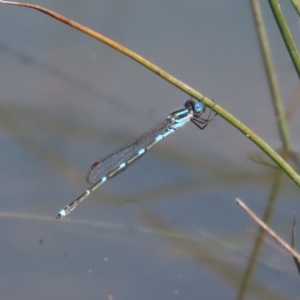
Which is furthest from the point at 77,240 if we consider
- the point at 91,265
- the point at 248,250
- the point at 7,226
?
the point at 248,250

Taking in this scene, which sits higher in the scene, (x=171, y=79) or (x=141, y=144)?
(x=141, y=144)

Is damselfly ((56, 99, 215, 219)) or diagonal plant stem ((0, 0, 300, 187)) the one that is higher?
damselfly ((56, 99, 215, 219))

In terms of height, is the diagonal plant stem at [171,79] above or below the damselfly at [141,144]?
below

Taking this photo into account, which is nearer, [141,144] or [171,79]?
[171,79]

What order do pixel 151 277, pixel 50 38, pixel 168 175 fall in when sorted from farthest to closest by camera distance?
pixel 50 38 → pixel 168 175 → pixel 151 277

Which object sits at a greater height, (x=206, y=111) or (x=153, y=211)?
(x=206, y=111)

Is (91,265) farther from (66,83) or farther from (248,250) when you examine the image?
(66,83)

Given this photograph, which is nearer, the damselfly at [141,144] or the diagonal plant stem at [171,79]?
the diagonal plant stem at [171,79]

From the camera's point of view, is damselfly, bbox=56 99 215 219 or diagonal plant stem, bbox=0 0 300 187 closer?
diagonal plant stem, bbox=0 0 300 187
